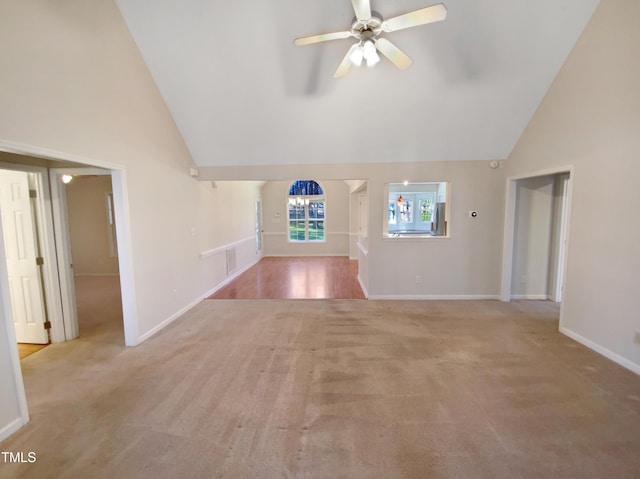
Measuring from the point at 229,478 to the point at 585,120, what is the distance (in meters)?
4.54

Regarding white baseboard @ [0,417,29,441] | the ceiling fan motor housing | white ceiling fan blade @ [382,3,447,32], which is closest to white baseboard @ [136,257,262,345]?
white baseboard @ [0,417,29,441]

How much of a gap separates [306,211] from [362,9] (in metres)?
7.77

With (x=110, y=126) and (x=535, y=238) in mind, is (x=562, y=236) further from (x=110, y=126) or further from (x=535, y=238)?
(x=110, y=126)

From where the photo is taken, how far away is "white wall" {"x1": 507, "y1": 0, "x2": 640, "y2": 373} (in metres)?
2.58

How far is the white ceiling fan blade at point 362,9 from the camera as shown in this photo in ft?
6.24

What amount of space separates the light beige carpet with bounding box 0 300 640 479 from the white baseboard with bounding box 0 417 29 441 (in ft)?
0.25

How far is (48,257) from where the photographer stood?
10.5 ft

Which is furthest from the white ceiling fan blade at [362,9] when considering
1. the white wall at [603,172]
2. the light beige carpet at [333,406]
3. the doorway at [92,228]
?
the doorway at [92,228]

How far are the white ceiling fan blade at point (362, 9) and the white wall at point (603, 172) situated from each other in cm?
252

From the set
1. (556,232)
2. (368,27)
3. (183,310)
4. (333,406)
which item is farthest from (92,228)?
(556,232)

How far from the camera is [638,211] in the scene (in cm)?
252

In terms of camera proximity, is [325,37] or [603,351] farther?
[603,351]

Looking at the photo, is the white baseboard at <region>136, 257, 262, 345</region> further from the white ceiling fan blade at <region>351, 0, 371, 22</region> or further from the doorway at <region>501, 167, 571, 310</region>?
the doorway at <region>501, 167, 571, 310</region>

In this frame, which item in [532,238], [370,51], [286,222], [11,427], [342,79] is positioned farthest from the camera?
[286,222]
